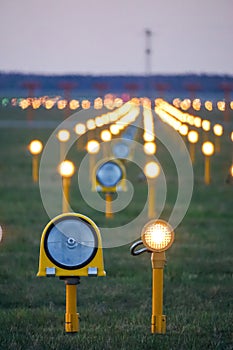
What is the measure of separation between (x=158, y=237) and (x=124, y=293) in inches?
136

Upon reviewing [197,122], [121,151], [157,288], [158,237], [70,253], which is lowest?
[157,288]

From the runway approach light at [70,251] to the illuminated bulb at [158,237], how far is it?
364mm

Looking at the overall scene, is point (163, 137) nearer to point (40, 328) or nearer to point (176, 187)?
point (176, 187)

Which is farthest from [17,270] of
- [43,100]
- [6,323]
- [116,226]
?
[43,100]

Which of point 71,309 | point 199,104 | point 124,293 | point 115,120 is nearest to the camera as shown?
point 71,309

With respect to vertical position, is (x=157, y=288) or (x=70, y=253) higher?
(x=70, y=253)

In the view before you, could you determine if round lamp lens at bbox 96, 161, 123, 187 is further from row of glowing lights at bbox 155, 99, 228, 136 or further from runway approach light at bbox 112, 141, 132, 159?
row of glowing lights at bbox 155, 99, 228, 136

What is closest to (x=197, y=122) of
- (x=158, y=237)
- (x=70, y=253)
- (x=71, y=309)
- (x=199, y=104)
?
(x=199, y=104)

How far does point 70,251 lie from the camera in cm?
742

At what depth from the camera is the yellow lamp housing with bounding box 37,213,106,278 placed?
7.40 m

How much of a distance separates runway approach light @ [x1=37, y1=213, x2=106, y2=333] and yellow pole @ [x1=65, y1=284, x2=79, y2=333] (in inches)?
6.8

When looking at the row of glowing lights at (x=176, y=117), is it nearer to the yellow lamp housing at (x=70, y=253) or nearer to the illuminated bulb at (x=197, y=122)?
the illuminated bulb at (x=197, y=122)

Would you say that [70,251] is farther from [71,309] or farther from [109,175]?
[109,175]

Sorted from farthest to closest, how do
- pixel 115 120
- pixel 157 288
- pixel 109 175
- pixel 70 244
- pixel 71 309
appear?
pixel 115 120 < pixel 109 175 < pixel 71 309 < pixel 157 288 < pixel 70 244
